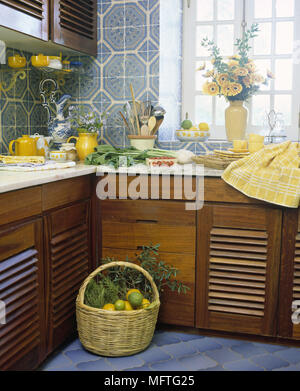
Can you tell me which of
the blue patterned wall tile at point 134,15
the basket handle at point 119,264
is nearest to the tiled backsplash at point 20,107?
the blue patterned wall tile at point 134,15

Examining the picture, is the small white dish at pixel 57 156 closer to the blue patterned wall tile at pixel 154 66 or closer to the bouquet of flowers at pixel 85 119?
the bouquet of flowers at pixel 85 119

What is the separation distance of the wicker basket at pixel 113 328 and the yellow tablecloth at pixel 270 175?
701 mm

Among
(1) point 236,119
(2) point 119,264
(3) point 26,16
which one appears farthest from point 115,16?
(2) point 119,264

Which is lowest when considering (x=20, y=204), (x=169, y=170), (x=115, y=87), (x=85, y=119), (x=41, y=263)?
(x=41, y=263)

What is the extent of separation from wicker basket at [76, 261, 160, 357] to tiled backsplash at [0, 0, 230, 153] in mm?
1208

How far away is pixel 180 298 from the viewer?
2494mm

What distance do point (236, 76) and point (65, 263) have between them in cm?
152

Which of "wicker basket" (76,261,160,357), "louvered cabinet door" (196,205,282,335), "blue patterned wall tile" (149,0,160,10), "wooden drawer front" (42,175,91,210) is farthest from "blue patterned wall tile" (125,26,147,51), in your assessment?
"wicker basket" (76,261,160,357)

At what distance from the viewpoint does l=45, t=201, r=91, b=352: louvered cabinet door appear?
2.13 m

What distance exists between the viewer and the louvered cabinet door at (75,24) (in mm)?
2645

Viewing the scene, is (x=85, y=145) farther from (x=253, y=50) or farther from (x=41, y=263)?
(x=253, y=50)

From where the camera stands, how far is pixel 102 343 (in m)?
2.23
